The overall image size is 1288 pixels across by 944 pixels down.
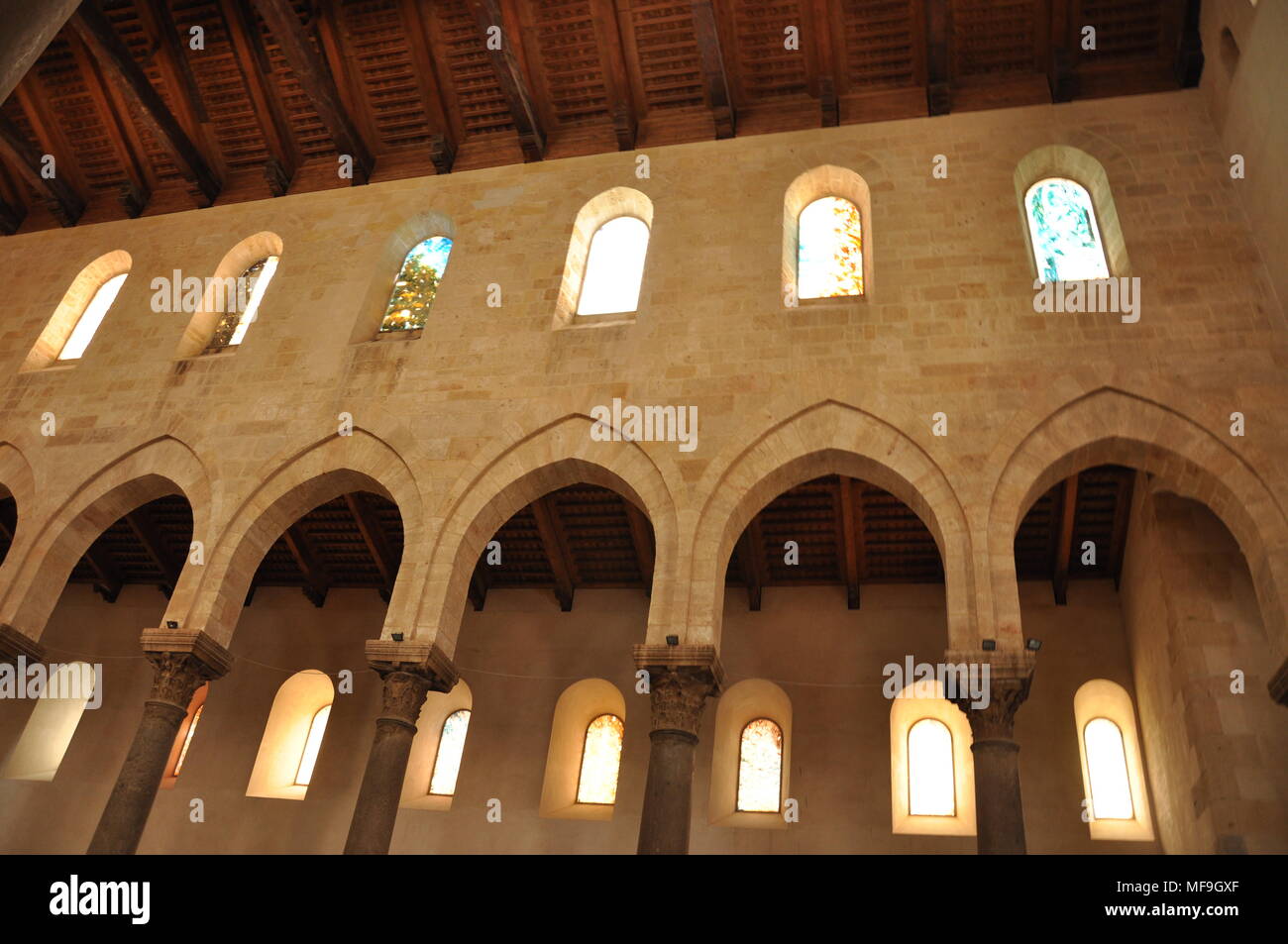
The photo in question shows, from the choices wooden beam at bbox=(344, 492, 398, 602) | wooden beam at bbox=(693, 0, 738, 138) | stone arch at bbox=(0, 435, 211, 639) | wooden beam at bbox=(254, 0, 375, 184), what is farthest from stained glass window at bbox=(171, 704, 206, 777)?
wooden beam at bbox=(693, 0, 738, 138)

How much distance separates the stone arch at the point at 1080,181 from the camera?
10125 millimetres

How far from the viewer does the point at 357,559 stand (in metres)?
14.2

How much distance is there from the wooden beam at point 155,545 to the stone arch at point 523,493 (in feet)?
20.8

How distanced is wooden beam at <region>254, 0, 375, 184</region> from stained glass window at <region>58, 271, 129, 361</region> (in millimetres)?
3651

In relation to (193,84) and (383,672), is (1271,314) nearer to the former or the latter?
(383,672)

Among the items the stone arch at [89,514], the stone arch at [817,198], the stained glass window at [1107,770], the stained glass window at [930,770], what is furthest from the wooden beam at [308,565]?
the stained glass window at [1107,770]

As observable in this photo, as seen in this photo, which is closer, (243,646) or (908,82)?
(908,82)

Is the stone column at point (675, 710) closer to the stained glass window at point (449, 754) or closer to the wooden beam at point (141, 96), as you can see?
the stained glass window at point (449, 754)

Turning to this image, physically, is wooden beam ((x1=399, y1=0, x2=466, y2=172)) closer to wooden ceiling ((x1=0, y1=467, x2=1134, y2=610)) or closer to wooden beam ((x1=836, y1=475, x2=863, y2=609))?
wooden ceiling ((x1=0, y1=467, x2=1134, y2=610))

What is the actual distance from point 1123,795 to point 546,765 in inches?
264

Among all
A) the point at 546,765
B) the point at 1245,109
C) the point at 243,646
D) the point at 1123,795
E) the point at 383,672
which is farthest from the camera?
the point at 243,646

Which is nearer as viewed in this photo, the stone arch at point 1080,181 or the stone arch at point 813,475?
the stone arch at point 813,475

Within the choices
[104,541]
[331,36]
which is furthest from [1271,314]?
[104,541]

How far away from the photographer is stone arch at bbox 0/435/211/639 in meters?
10.5
